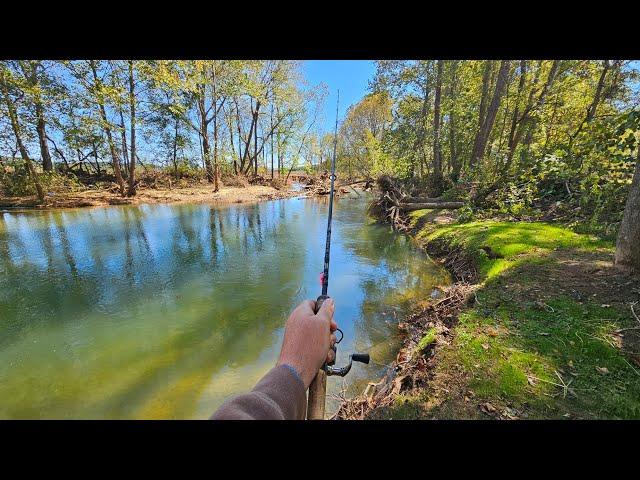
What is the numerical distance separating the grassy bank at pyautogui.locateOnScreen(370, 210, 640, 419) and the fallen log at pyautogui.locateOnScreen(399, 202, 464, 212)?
7.89 meters

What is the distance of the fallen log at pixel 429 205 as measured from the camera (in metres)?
12.9

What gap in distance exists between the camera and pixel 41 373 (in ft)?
13.1

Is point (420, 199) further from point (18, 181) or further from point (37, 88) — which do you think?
point (18, 181)

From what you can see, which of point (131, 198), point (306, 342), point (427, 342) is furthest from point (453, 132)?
point (131, 198)

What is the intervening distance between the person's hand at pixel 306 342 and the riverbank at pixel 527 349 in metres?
1.42

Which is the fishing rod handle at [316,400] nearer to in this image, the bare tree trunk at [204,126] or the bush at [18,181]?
the bush at [18,181]

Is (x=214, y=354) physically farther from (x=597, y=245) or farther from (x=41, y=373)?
(x=597, y=245)

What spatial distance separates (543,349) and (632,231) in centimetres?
238

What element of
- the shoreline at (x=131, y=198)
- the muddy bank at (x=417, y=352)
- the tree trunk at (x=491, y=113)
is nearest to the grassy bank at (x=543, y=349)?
the muddy bank at (x=417, y=352)

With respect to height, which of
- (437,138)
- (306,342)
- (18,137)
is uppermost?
(437,138)

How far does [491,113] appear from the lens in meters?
12.3

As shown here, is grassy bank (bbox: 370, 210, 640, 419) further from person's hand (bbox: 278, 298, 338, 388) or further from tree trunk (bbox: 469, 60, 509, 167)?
tree trunk (bbox: 469, 60, 509, 167)

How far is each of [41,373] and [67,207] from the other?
1676 cm
